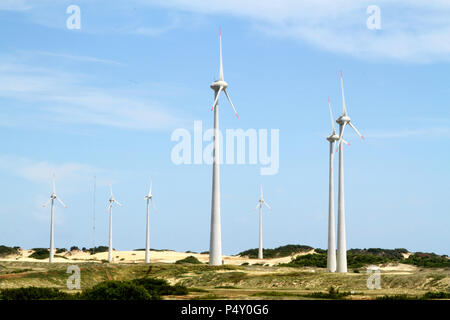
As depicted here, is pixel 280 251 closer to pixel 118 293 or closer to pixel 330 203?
pixel 330 203

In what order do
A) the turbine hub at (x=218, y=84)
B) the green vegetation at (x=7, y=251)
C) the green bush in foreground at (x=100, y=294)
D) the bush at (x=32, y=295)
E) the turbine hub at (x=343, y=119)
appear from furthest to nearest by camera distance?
1. the green vegetation at (x=7, y=251)
2. the turbine hub at (x=218, y=84)
3. the turbine hub at (x=343, y=119)
4. the bush at (x=32, y=295)
5. the green bush in foreground at (x=100, y=294)

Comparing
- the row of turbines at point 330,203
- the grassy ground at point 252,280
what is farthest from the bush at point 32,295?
the row of turbines at point 330,203

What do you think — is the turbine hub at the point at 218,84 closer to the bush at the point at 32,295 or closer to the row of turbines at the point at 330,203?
the row of turbines at the point at 330,203

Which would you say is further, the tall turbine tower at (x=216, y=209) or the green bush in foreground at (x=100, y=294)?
the tall turbine tower at (x=216, y=209)

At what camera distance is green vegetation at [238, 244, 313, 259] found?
166 m

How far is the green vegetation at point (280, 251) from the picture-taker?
165625 mm

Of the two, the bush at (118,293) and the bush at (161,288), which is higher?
the bush at (118,293)

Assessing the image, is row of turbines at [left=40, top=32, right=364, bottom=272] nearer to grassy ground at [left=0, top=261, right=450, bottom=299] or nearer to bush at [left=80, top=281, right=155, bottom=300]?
grassy ground at [left=0, top=261, right=450, bottom=299]

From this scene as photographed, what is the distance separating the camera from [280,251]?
17038 centimetres

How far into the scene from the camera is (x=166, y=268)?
83.6 metres

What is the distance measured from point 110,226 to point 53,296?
269ft
